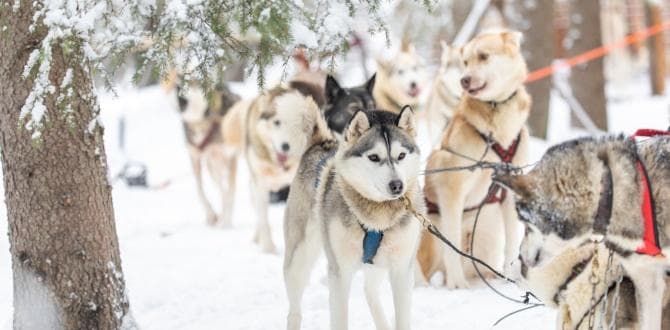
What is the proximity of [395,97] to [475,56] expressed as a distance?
3.16 metres

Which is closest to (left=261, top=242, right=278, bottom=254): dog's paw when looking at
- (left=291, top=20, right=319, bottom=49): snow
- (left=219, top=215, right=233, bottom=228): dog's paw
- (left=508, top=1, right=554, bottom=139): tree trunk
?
(left=219, top=215, right=233, bottom=228): dog's paw

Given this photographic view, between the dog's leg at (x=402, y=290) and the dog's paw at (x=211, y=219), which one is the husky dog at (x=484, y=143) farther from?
the dog's paw at (x=211, y=219)

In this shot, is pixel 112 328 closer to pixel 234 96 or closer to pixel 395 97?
pixel 395 97

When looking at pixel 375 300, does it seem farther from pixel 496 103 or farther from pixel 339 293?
pixel 496 103

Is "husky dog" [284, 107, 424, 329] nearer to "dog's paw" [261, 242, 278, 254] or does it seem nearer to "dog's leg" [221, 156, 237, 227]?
"dog's paw" [261, 242, 278, 254]

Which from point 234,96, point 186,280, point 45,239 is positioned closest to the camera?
point 45,239

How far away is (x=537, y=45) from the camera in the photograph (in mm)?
12180

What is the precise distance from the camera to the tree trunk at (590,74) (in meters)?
13.1

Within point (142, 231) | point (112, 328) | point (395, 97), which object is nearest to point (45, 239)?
point (112, 328)

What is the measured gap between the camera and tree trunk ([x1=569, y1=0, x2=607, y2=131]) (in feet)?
42.9

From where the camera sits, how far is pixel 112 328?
4.05 m

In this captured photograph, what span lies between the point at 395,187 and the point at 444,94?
5262mm

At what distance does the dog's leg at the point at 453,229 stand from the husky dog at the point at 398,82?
3071 millimetres

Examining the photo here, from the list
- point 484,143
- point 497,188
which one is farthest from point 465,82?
point 497,188
